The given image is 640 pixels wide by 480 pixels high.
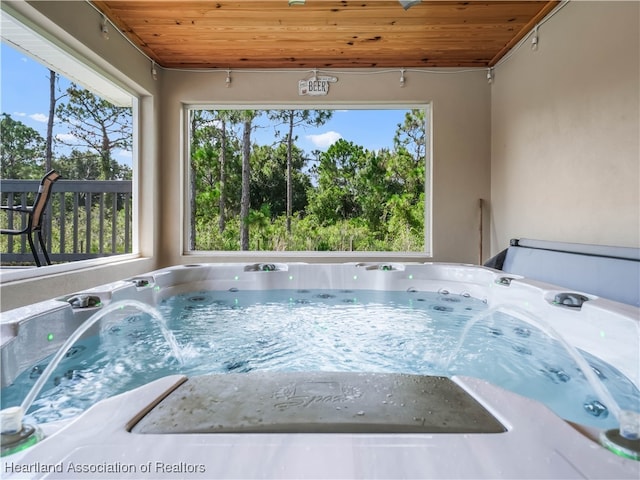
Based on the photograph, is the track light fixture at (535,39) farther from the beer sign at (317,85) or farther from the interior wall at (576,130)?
the beer sign at (317,85)

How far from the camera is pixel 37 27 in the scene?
6.82 feet

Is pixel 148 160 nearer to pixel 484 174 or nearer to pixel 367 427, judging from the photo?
pixel 484 174

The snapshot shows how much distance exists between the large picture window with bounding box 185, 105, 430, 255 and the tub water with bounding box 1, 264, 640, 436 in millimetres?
1328

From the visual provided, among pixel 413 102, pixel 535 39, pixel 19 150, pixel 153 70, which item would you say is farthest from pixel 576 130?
pixel 19 150

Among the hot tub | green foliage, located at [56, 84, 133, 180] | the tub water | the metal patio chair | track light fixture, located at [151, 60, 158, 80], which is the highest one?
track light fixture, located at [151, 60, 158, 80]

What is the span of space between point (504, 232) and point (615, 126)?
136cm

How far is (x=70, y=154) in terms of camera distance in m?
3.41

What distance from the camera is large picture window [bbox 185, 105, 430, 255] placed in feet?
13.0

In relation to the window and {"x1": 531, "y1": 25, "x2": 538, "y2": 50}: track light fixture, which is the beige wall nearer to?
{"x1": 531, "y1": 25, "x2": 538, "y2": 50}: track light fixture

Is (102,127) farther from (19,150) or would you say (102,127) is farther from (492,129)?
(492,129)

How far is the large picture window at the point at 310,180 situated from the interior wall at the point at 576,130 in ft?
3.42

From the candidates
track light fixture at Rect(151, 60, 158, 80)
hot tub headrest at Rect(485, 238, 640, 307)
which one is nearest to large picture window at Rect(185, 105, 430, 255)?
track light fixture at Rect(151, 60, 158, 80)

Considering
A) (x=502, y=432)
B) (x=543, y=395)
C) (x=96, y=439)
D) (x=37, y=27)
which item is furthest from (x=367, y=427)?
(x=37, y=27)

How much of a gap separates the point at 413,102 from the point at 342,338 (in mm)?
2621
